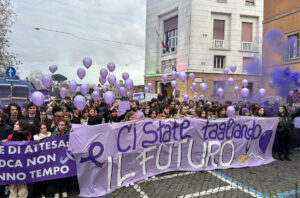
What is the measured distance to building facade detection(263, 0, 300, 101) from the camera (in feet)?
41.2

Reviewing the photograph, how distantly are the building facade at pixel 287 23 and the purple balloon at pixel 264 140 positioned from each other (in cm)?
583

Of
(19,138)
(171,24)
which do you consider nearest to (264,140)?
(19,138)

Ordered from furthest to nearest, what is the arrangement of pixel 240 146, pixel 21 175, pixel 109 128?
pixel 240 146
pixel 109 128
pixel 21 175

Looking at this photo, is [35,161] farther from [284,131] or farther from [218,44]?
[218,44]

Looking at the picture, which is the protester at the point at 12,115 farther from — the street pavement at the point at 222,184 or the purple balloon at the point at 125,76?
the purple balloon at the point at 125,76

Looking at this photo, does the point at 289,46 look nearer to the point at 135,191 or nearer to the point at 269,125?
the point at 269,125

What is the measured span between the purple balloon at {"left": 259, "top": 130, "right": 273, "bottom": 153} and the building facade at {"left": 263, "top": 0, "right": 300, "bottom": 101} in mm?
5825

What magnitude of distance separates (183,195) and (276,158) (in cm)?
393

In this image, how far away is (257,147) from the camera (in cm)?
600

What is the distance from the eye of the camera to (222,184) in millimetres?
4516

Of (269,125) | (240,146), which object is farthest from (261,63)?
(240,146)

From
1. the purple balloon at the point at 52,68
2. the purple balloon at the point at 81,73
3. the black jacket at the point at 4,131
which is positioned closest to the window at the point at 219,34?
the purple balloon at the point at 81,73

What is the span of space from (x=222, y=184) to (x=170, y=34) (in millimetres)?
23887

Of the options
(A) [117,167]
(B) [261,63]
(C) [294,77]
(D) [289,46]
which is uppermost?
(D) [289,46]
